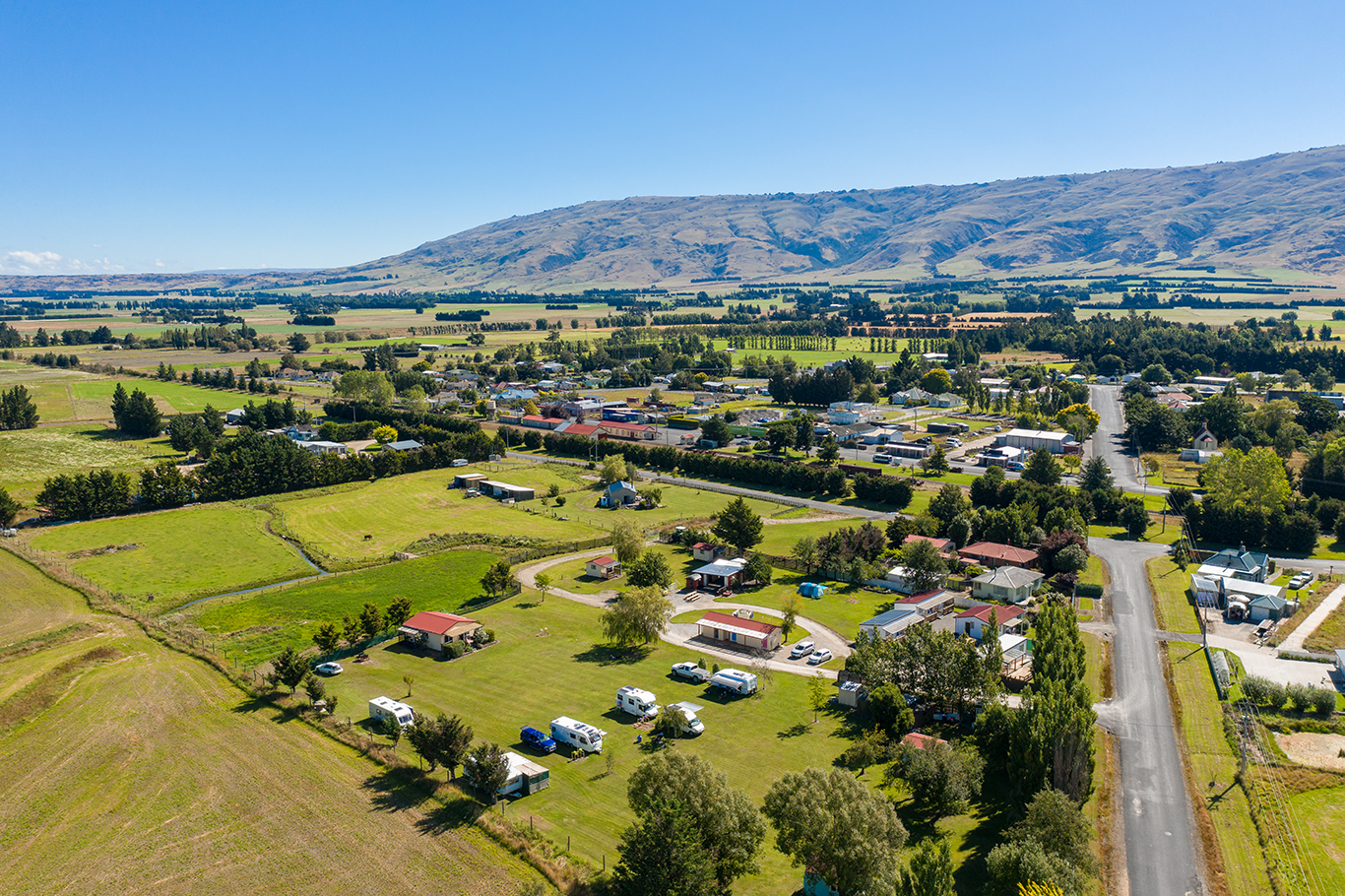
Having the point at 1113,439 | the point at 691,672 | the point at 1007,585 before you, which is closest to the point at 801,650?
the point at 691,672

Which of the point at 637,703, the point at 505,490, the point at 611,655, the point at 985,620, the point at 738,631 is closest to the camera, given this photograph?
the point at 637,703

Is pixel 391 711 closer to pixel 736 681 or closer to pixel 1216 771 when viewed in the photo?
pixel 736 681

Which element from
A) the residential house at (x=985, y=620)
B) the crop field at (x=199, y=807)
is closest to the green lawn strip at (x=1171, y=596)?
the residential house at (x=985, y=620)

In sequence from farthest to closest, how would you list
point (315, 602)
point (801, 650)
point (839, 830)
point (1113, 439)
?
point (1113, 439)
point (315, 602)
point (801, 650)
point (839, 830)

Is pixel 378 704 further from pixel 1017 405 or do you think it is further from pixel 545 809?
pixel 1017 405

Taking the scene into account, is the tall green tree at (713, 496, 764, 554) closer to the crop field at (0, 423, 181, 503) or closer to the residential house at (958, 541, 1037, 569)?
the residential house at (958, 541, 1037, 569)

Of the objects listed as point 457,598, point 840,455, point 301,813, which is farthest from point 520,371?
point 301,813
